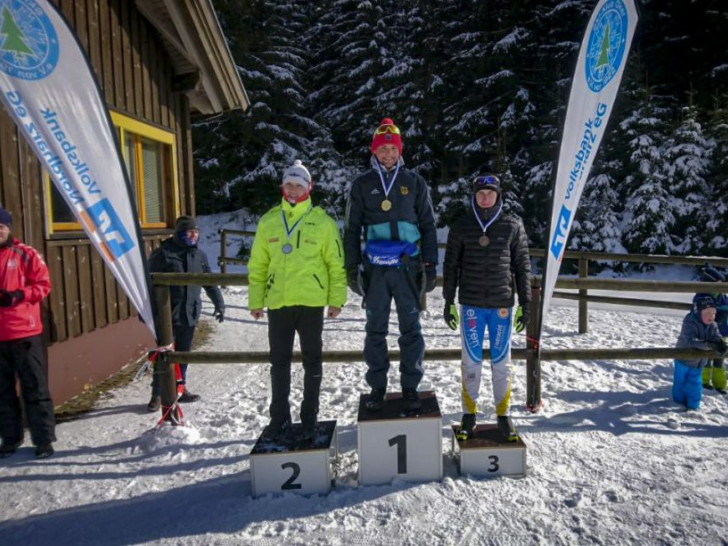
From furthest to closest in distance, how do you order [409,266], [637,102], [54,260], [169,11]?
[637,102], [169,11], [54,260], [409,266]

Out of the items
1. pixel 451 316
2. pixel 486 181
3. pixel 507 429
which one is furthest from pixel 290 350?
pixel 486 181

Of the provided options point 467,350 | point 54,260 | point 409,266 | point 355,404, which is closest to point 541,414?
point 467,350

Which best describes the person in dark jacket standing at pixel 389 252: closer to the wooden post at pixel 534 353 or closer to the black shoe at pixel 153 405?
the wooden post at pixel 534 353

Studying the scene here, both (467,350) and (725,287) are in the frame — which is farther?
(725,287)

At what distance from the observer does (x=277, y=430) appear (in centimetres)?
340

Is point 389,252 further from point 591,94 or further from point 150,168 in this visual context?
point 150,168

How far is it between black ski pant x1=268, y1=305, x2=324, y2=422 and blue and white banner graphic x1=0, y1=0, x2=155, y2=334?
1.29m

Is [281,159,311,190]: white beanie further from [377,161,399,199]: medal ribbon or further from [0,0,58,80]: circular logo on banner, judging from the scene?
[0,0,58,80]: circular logo on banner

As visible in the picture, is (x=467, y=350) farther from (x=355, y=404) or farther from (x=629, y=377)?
(x=629, y=377)

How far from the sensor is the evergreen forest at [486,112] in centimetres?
1622

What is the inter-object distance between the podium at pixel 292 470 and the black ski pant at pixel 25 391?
184cm

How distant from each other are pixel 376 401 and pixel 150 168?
530 cm

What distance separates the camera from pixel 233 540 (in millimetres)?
2688

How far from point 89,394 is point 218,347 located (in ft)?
7.16
